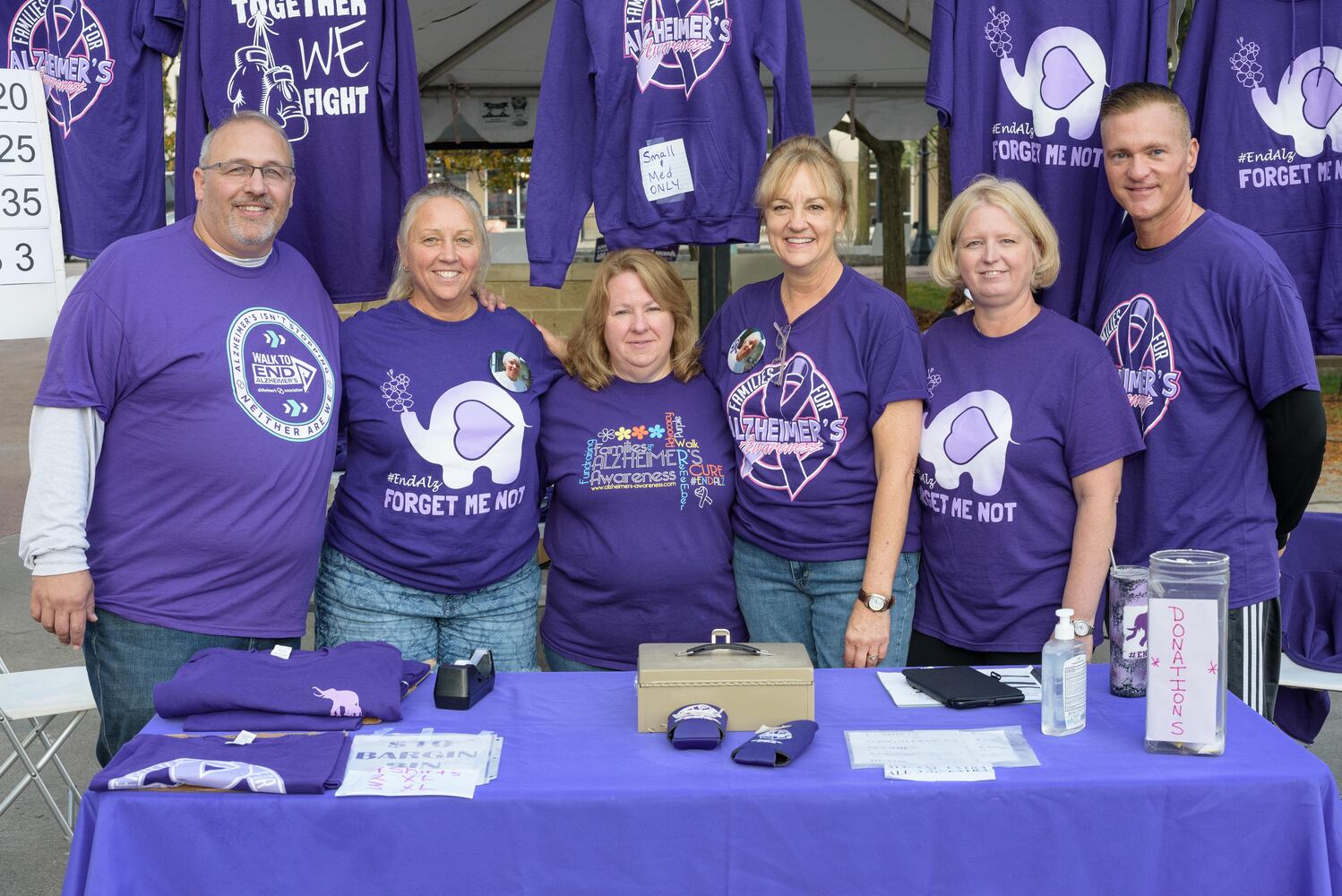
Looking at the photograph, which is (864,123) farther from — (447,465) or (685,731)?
(685,731)

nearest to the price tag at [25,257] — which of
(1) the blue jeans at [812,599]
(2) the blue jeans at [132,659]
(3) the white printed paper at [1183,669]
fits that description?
(2) the blue jeans at [132,659]

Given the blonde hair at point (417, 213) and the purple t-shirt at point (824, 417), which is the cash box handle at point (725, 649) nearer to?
the purple t-shirt at point (824, 417)

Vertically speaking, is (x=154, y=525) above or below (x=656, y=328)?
below

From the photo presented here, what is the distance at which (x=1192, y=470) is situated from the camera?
2727mm

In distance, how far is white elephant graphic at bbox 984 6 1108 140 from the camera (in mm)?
3328

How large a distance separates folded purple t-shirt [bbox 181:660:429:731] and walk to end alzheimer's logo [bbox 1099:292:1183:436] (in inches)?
71.8

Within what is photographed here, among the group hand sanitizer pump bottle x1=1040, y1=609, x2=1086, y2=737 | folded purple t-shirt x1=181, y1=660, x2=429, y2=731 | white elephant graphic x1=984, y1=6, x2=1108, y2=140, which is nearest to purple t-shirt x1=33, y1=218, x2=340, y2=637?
folded purple t-shirt x1=181, y1=660, x2=429, y2=731

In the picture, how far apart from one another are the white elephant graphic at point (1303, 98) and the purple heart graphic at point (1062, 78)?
394 mm

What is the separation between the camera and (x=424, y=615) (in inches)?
110

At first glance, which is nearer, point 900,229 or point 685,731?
point 685,731

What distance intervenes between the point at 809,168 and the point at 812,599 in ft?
3.22

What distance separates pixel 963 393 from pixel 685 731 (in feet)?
3.59

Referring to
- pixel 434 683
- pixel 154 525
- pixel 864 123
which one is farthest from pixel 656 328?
pixel 864 123

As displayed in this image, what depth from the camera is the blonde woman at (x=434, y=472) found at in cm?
275
